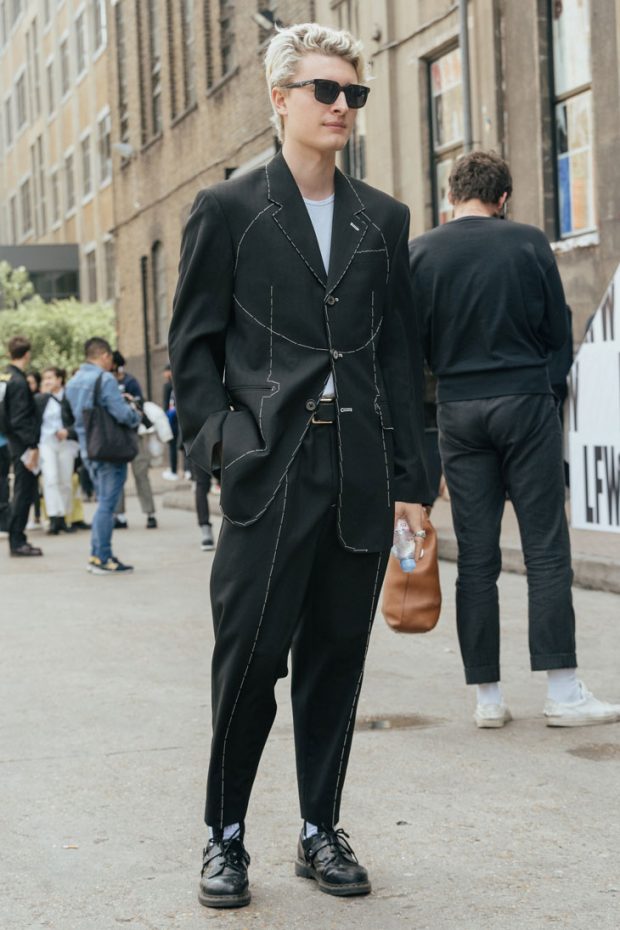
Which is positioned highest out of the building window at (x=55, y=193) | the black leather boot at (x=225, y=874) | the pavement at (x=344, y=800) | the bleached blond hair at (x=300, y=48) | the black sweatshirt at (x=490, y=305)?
the building window at (x=55, y=193)

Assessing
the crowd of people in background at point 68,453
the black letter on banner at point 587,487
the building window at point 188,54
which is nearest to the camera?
the black letter on banner at point 587,487

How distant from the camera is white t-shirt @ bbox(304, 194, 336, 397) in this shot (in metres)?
3.70

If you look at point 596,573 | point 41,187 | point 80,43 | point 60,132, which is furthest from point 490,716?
point 41,187

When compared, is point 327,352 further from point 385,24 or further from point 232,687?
point 385,24

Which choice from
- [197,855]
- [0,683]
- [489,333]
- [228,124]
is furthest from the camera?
[228,124]

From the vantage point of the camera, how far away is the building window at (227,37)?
28.5 metres

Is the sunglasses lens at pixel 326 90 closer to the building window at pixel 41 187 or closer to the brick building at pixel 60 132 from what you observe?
the brick building at pixel 60 132

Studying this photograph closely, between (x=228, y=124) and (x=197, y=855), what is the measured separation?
25.4m

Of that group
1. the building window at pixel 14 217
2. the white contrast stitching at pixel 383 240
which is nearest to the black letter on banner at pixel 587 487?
the white contrast stitching at pixel 383 240

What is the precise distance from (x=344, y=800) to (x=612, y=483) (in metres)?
3.49

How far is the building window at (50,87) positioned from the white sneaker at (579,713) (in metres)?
47.8

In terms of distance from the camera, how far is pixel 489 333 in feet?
18.2

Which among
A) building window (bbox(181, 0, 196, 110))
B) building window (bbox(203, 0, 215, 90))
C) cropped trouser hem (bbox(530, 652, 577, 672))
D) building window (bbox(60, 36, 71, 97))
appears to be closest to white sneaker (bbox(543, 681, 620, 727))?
cropped trouser hem (bbox(530, 652, 577, 672))

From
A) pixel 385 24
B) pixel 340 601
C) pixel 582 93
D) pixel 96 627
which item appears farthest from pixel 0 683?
pixel 385 24
